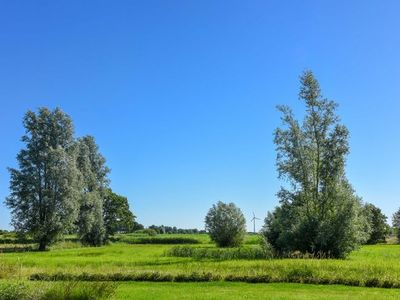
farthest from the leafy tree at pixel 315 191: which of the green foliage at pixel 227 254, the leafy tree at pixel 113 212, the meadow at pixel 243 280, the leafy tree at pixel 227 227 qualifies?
the leafy tree at pixel 113 212

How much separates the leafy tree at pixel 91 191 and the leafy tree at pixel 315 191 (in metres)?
37.0

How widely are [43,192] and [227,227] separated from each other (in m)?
28.9

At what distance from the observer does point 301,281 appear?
2673cm

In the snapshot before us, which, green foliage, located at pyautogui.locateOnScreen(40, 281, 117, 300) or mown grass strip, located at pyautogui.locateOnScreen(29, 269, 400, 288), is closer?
green foliage, located at pyautogui.locateOnScreen(40, 281, 117, 300)

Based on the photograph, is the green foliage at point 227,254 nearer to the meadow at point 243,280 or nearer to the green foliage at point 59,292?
the meadow at point 243,280

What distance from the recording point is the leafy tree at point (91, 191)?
3174 inches

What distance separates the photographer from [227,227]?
80562 mm

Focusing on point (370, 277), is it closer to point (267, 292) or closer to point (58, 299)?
point (267, 292)

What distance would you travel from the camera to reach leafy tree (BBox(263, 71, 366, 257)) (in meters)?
46.0

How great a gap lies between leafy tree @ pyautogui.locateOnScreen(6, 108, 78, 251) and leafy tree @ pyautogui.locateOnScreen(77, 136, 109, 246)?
6.08 m

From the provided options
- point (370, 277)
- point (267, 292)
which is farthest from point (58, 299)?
point (370, 277)

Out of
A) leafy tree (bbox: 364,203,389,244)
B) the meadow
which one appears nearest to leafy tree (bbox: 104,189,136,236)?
leafy tree (bbox: 364,203,389,244)

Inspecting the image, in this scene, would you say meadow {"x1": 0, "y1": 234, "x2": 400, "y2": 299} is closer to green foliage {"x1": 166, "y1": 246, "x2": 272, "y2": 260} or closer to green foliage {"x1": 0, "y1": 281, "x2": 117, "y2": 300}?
green foliage {"x1": 0, "y1": 281, "x2": 117, "y2": 300}

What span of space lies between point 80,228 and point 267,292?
62684mm
